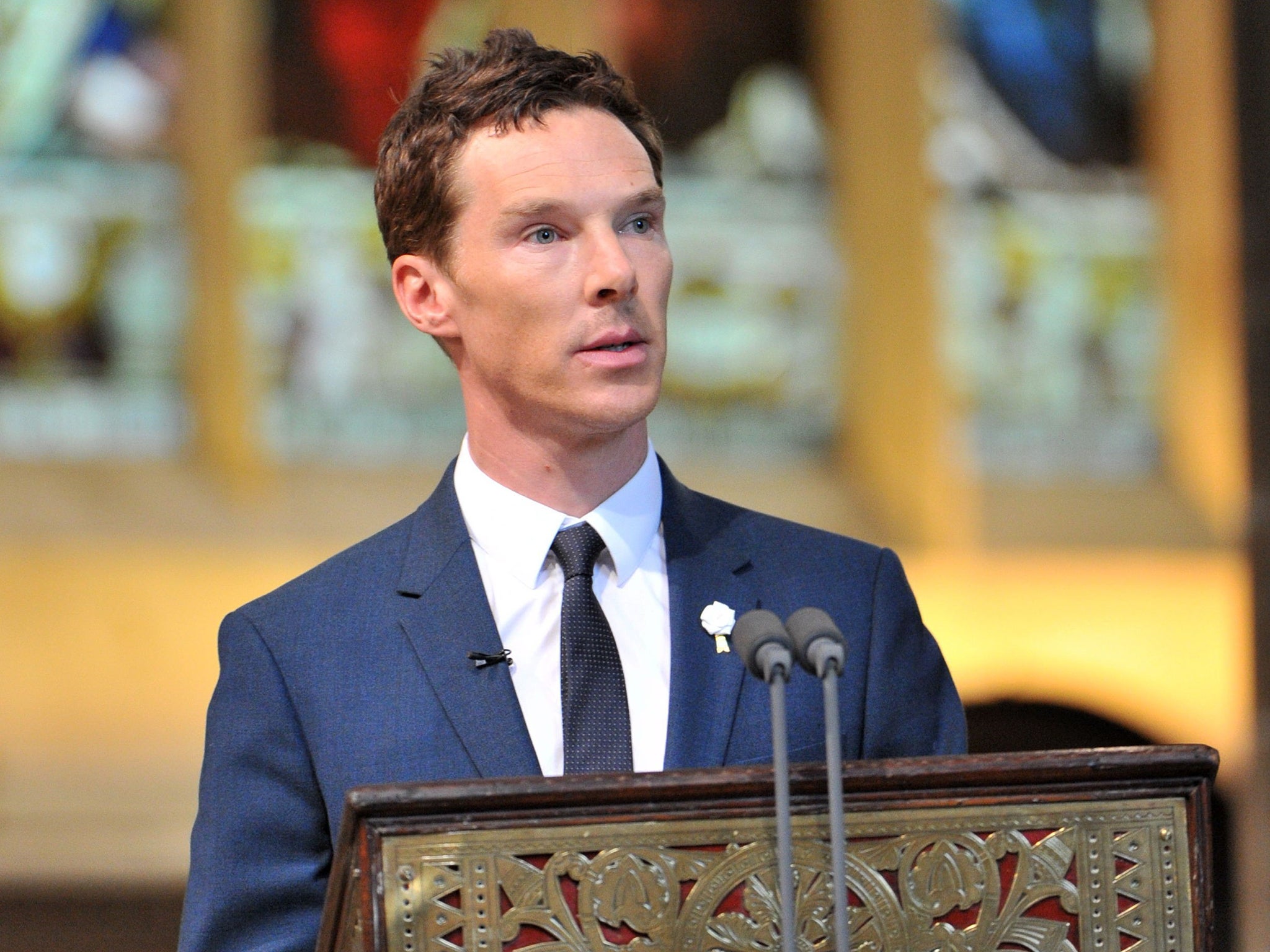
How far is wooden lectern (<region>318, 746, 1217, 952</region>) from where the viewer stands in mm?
1774

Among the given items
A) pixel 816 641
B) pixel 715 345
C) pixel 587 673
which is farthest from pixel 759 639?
pixel 715 345

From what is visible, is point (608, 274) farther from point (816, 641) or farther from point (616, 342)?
point (816, 641)

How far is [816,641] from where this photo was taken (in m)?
1.79

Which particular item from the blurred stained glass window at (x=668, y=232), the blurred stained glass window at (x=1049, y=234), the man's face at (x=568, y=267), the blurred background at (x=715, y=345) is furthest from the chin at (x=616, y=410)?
the blurred stained glass window at (x=1049, y=234)

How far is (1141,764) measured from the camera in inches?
73.3

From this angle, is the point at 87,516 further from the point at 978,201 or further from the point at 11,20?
the point at 978,201

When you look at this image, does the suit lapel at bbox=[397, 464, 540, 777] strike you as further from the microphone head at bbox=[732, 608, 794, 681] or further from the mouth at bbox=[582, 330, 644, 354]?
the microphone head at bbox=[732, 608, 794, 681]

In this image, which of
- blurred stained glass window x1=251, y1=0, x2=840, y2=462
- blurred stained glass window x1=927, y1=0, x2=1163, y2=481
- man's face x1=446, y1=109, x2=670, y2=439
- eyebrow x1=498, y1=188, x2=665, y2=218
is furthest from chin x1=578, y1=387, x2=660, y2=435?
blurred stained glass window x1=927, y1=0, x2=1163, y2=481

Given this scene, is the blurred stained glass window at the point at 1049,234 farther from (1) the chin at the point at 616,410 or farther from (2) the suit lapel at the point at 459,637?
(1) the chin at the point at 616,410

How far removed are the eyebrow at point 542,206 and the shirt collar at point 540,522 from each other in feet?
1.08

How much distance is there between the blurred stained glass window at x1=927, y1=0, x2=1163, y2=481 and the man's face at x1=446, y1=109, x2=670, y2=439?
5.97 meters

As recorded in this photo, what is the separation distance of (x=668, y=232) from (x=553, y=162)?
19.1 ft

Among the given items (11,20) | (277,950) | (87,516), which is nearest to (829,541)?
(277,950)

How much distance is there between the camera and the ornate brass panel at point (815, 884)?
5.84 ft
